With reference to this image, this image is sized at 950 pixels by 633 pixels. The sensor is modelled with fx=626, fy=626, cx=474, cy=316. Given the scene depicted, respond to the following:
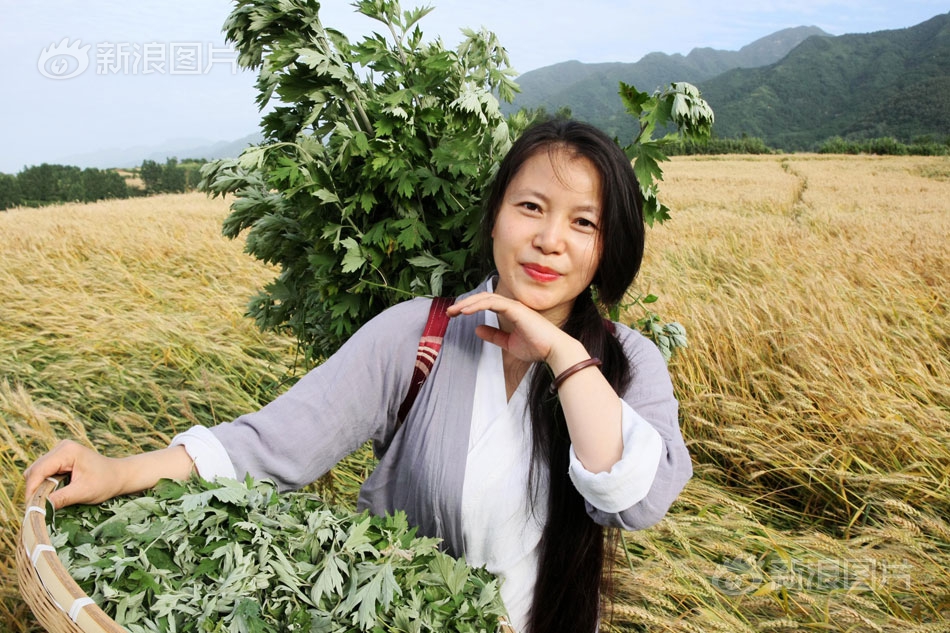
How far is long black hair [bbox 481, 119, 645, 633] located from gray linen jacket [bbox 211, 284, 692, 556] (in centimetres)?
13

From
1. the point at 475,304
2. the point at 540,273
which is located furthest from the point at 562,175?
the point at 475,304

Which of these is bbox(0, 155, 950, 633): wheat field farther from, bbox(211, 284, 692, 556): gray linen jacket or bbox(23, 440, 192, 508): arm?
bbox(23, 440, 192, 508): arm

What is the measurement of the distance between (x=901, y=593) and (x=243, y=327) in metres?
4.70

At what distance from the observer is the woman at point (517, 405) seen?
1.41 meters

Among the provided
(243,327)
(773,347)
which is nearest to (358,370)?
(773,347)

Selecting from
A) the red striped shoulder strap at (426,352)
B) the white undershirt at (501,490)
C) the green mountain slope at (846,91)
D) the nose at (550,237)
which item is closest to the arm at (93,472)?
the red striped shoulder strap at (426,352)

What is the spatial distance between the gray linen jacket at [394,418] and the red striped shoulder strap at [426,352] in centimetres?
1

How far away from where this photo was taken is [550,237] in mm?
1452

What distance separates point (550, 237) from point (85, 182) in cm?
4106

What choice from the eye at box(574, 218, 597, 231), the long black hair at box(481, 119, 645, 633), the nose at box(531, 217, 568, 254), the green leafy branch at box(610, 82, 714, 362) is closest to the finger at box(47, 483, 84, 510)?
the long black hair at box(481, 119, 645, 633)

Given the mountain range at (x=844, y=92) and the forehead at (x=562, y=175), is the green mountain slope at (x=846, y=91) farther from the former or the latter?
the forehead at (x=562, y=175)

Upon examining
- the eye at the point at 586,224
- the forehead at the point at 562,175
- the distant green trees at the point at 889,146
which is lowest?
the eye at the point at 586,224

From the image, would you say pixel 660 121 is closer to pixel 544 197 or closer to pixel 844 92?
pixel 544 197

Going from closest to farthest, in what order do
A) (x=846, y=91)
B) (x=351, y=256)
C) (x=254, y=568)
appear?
(x=254, y=568) → (x=351, y=256) → (x=846, y=91)
